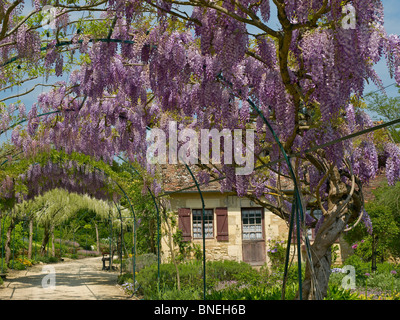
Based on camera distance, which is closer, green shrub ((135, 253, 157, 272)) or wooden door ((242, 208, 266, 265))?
green shrub ((135, 253, 157, 272))

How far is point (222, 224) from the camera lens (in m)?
13.7

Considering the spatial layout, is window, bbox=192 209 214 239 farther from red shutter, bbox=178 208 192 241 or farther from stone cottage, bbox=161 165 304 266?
red shutter, bbox=178 208 192 241

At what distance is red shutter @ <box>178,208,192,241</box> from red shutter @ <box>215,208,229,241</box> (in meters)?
0.83

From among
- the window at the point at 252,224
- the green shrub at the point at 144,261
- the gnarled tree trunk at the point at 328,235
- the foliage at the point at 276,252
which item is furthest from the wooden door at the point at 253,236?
the gnarled tree trunk at the point at 328,235

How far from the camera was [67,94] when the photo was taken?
7.52 m

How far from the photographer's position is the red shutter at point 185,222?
13609 millimetres

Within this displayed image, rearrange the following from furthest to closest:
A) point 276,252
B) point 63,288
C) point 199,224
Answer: point 199,224
point 276,252
point 63,288

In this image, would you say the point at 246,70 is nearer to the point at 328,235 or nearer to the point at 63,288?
the point at 328,235

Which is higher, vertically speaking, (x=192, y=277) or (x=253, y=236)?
(x=253, y=236)

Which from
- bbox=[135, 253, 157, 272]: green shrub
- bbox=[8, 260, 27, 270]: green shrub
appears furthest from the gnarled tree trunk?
bbox=[8, 260, 27, 270]: green shrub

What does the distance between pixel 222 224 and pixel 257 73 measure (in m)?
9.61

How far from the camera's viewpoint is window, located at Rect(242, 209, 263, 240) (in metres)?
13.9

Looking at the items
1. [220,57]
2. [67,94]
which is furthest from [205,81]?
[67,94]

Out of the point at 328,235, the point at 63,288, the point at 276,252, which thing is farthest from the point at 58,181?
the point at 328,235
